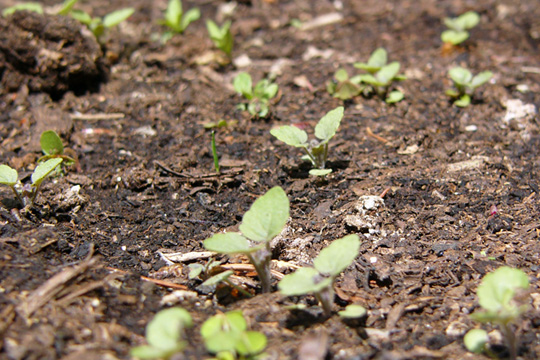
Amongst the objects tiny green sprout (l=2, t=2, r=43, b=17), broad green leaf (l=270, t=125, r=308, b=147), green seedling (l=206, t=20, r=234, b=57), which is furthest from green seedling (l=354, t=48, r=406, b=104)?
tiny green sprout (l=2, t=2, r=43, b=17)

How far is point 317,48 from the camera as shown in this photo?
3.47 metres

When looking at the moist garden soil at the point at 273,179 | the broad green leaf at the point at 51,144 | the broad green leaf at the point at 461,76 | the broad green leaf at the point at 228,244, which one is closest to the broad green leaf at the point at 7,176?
the moist garden soil at the point at 273,179

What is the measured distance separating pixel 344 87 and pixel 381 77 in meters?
0.23

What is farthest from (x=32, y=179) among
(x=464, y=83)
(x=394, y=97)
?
(x=464, y=83)

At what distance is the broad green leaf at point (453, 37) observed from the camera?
126 inches

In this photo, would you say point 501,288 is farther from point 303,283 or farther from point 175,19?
point 175,19

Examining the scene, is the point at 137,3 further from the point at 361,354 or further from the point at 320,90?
the point at 361,354

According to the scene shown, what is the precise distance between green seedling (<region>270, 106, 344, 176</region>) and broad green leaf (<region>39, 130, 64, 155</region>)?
109 centimetres

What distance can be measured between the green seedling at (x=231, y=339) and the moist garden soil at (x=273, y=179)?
0.27 feet

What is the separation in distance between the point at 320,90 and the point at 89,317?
6.69ft

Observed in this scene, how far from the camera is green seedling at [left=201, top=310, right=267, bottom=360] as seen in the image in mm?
1191

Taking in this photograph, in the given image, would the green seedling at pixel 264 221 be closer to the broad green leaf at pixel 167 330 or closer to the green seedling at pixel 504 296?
the broad green leaf at pixel 167 330

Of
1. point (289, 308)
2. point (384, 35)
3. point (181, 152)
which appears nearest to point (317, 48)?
point (384, 35)

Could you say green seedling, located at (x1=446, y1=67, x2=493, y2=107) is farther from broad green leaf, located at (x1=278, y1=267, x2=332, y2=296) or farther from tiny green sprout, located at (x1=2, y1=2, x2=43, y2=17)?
tiny green sprout, located at (x1=2, y1=2, x2=43, y2=17)
